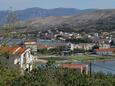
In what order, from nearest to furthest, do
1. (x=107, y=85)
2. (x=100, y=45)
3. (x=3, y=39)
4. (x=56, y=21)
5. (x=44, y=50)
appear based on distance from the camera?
(x=3, y=39) → (x=107, y=85) → (x=44, y=50) → (x=100, y=45) → (x=56, y=21)

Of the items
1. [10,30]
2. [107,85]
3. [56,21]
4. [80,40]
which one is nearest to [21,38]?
[10,30]

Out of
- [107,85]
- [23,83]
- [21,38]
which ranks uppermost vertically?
[21,38]

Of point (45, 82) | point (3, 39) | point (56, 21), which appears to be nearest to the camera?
point (3, 39)

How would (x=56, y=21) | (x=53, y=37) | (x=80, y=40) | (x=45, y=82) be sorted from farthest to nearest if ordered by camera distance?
(x=56, y=21), (x=53, y=37), (x=80, y=40), (x=45, y=82)

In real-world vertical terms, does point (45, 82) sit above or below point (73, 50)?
above

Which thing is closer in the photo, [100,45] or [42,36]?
[100,45]

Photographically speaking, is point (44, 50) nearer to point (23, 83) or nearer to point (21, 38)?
point (23, 83)

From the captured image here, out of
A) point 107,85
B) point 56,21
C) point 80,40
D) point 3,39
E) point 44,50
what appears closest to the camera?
point 3,39

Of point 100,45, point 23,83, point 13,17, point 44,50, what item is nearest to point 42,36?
point 100,45

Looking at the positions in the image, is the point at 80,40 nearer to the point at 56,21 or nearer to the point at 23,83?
the point at 23,83
